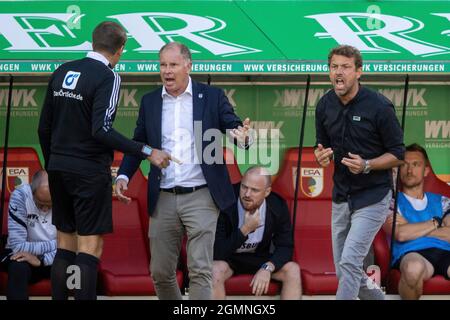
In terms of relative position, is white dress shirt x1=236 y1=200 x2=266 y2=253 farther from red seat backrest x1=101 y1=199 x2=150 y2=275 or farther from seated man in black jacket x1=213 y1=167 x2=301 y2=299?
red seat backrest x1=101 y1=199 x2=150 y2=275

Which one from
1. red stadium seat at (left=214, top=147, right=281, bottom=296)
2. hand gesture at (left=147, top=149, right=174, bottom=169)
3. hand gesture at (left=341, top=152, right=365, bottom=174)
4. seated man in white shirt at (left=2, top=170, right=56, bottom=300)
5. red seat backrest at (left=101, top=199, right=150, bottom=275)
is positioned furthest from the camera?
red seat backrest at (left=101, top=199, right=150, bottom=275)

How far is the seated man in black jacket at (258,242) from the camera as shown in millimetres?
6715

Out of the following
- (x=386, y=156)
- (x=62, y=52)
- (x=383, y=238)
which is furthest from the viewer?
(x=383, y=238)

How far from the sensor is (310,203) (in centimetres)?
743

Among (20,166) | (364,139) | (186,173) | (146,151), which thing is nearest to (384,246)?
(364,139)

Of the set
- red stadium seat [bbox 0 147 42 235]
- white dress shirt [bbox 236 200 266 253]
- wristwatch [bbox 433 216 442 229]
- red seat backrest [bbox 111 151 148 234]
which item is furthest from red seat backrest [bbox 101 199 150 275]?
wristwatch [bbox 433 216 442 229]

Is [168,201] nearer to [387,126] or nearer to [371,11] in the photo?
[387,126]

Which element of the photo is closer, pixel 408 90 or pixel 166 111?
pixel 166 111

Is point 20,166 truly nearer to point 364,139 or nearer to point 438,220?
point 364,139

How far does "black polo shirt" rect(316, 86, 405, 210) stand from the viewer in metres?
5.85

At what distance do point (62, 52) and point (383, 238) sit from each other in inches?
100

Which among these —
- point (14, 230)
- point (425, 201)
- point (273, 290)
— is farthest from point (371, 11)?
point (14, 230)

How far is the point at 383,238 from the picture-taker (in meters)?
7.15

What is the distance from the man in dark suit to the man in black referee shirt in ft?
0.57
